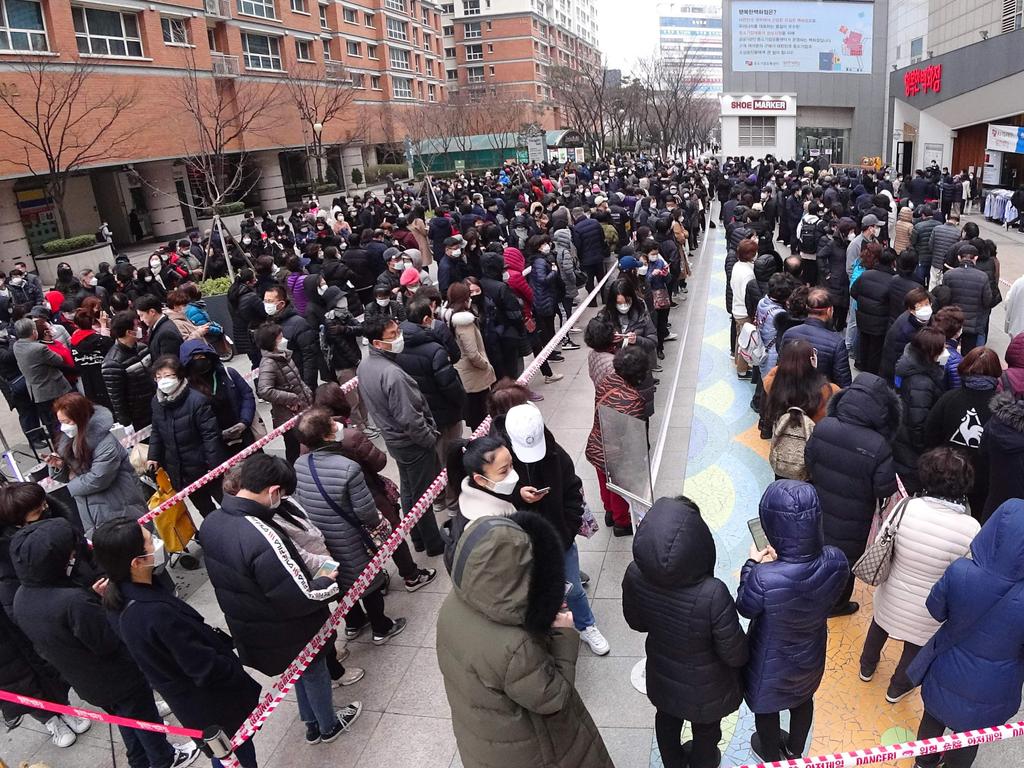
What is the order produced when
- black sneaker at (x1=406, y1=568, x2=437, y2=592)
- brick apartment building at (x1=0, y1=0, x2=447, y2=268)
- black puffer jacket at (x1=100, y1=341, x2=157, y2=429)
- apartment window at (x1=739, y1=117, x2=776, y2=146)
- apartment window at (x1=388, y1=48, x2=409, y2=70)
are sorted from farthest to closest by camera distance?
apartment window at (x1=388, y1=48, x2=409, y2=70) < apartment window at (x1=739, y1=117, x2=776, y2=146) < brick apartment building at (x1=0, y1=0, x2=447, y2=268) < black puffer jacket at (x1=100, y1=341, x2=157, y2=429) < black sneaker at (x1=406, y1=568, x2=437, y2=592)

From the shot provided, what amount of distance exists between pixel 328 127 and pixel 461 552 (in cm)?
4062

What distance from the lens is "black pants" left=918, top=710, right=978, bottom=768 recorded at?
305cm

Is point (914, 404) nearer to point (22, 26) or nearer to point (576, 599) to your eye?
point (576, 599)

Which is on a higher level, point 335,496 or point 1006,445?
point 1006,445

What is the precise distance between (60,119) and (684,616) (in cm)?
2606

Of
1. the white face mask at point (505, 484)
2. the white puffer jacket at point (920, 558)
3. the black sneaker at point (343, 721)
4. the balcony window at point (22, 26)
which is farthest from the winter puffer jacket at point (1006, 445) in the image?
the balcony window at point (22, 26)

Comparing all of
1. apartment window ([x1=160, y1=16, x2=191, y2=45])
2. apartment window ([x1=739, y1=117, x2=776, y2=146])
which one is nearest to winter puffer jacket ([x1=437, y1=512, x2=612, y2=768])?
apartment window ([x1=160, y1=16, x2=191, y2=45])

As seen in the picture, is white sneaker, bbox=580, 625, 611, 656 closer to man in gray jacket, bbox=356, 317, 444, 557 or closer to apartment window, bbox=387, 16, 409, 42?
man in gray jacket, bbox=356, 317, 444, 557

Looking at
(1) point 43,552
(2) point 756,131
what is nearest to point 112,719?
(1) point 43,552

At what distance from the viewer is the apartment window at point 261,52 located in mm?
33441

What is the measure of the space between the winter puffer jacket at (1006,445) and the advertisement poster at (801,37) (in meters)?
45.3

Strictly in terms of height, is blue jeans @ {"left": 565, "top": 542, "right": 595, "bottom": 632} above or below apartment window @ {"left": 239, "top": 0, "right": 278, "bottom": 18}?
below

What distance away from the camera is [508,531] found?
220 cm

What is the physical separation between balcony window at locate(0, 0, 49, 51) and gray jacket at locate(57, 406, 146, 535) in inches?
880
